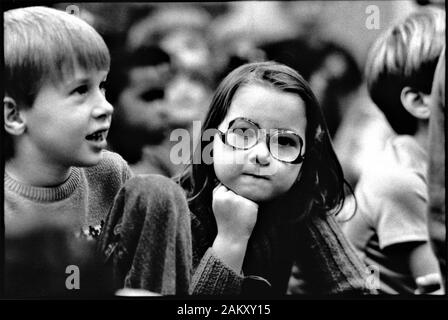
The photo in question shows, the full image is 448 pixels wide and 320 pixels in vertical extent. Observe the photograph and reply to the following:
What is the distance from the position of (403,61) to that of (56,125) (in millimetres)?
1132

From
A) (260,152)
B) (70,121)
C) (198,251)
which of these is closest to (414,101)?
(260,152)

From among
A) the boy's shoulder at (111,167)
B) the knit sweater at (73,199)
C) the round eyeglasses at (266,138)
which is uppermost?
the round eyeglasses at (266,138)

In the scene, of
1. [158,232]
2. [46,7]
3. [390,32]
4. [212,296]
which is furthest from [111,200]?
[390,32]

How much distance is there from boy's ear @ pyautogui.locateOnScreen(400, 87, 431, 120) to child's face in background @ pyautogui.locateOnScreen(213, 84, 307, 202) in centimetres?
34

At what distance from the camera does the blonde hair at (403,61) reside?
274 cm

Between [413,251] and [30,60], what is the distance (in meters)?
1.37

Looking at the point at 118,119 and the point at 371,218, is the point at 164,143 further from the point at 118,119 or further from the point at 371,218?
the point at 371,218

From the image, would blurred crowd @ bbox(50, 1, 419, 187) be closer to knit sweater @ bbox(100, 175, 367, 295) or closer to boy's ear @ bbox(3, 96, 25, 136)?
knit sweater @ bbox(100, 175, 367, 295)

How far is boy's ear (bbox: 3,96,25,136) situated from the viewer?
8.95 feet

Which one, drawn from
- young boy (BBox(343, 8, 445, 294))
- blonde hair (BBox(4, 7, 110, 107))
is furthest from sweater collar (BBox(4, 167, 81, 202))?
young boy (BBox(343, 8, 445, 294))

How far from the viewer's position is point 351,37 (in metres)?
2.76

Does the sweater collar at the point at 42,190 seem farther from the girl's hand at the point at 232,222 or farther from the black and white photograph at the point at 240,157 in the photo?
the girl's hand at the point at 232,222

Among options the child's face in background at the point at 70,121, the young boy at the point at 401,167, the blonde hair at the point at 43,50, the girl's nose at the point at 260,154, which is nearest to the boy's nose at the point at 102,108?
the child's face in background at the point at 70,121
